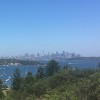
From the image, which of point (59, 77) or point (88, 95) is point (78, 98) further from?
point (59, 77)

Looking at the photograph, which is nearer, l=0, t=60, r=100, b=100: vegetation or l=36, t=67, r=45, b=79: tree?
l=0, t=60, r=100, b=100: vegetation

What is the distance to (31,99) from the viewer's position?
18.6 m

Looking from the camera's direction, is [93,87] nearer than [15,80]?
Yes

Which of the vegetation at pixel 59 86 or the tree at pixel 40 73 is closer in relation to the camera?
the vegetation at pixel 59 86

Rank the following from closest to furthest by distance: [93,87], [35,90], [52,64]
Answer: [93,87], [35,90], [52,64]

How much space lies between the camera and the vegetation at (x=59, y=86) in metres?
17.9

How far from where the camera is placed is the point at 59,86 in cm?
2616

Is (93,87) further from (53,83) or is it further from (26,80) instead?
(26,80)

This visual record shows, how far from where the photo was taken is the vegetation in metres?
17.9

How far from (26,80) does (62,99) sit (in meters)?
40.4

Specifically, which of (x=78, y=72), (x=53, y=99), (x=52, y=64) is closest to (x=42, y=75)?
(x=52, y=64)

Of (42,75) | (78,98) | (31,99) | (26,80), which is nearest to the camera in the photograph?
(78,98)

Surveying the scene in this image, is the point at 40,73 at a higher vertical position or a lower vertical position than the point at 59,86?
higher

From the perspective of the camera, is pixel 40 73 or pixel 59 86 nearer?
pixel 59 86
